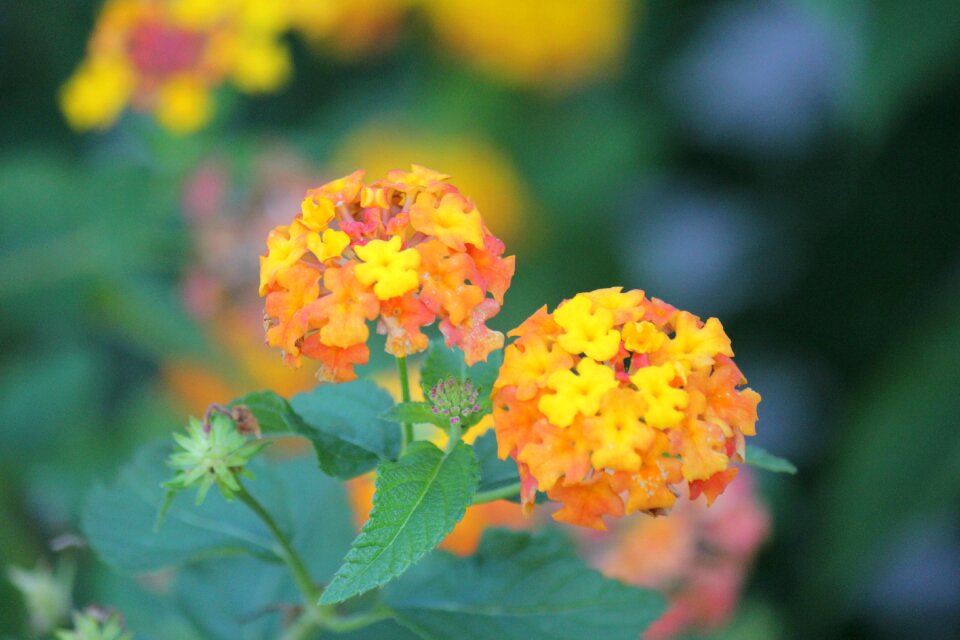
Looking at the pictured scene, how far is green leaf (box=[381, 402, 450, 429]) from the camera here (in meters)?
0.54

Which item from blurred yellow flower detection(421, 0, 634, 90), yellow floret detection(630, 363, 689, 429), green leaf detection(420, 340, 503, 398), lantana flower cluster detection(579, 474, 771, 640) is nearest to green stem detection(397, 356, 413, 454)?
green leaf detection(420, 340, 503, 398)

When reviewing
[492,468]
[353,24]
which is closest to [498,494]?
[492,468]

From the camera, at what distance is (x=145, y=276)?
1.26 metres

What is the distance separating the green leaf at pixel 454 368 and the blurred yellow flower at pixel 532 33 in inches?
40.3

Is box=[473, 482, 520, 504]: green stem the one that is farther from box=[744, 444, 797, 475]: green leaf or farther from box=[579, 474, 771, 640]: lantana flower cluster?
box=[579, 474, 771, 640]: lantana flower cluster

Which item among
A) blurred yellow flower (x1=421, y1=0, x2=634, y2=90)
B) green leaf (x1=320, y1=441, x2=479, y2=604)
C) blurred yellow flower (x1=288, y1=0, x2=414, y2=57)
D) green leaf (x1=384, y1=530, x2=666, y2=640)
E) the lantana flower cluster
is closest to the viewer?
green leaf (x1=320, y1=441, x2=479, y2=604)

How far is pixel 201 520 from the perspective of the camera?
67 centimetres

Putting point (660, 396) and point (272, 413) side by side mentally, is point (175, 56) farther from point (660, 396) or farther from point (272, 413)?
point (660, 396)

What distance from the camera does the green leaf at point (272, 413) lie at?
0.53 meters

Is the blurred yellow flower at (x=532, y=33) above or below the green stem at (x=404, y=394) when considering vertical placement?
above

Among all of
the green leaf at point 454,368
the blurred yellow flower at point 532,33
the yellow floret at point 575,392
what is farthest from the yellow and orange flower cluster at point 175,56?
the yellow floret at point 575,392

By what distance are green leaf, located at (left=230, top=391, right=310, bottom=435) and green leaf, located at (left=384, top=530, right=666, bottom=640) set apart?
116 millimetres

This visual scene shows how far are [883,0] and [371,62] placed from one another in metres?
0.77

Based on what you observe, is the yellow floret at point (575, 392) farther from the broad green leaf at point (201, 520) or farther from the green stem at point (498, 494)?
the broad green leaf at point (201, 520)
